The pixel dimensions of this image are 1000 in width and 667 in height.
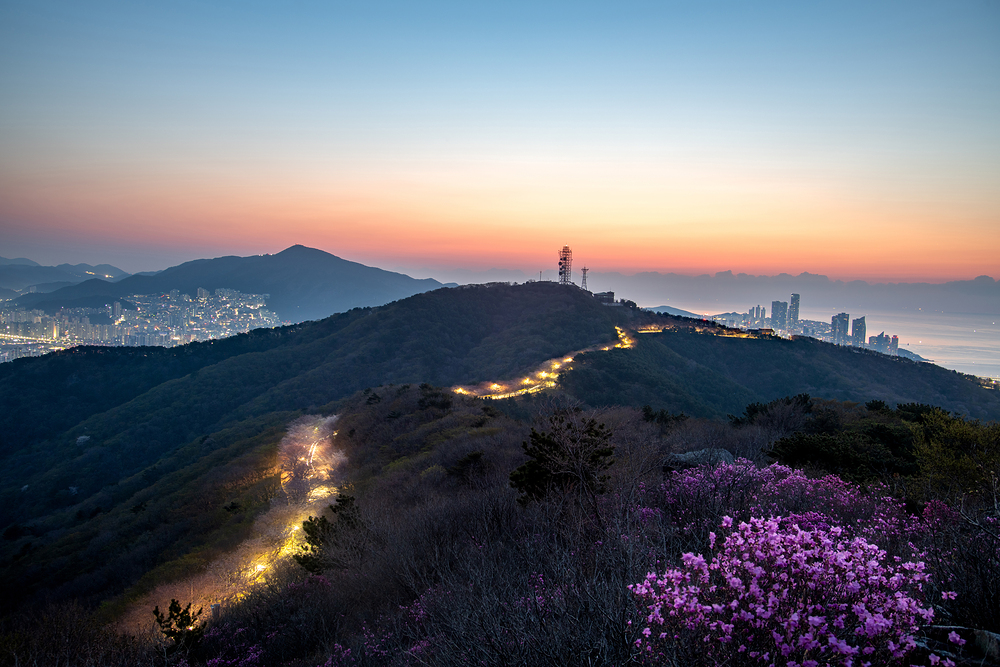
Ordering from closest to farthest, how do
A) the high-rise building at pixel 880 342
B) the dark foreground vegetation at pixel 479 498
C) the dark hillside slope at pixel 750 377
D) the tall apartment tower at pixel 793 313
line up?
the dark foreground vegetation at pixel 479 498
the dark hillside slope at pixel 750 377
the high-rise building at pixel 880 342
the tall apartment tower at pixel 793 313

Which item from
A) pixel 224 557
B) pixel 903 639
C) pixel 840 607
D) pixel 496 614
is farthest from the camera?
pixel 224 557

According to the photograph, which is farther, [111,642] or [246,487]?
[246,487]

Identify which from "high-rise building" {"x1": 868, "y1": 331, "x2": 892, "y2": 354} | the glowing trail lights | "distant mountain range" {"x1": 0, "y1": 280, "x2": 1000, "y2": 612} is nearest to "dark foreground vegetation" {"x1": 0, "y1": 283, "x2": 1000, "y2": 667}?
"distant mountain range" {"x1": 0, "y1": 280, "x2": 1000, "y2": 612}

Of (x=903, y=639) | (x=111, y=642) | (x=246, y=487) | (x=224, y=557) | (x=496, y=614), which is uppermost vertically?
(x=903, y=639)

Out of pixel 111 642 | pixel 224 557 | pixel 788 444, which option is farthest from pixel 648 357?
pixel 111 642

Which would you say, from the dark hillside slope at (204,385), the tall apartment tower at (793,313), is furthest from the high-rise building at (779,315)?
the dark hillside slope at (204,385)

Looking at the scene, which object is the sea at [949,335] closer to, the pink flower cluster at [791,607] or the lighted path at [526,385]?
the lighted path at [526,385]

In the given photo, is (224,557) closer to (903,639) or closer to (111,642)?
(111,642)
